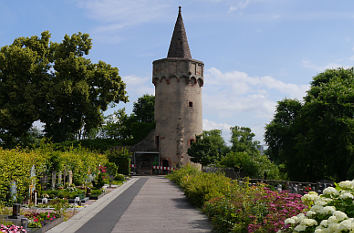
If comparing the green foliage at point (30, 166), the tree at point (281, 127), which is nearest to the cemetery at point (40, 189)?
the green foliage at point (30, 166)

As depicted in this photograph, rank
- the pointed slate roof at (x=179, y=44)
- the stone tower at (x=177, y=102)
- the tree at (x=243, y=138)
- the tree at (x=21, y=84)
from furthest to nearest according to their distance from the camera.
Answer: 1. the tree at (x=243, y=138)
2. the pointed slate roof at (x=179, y=44)
3. the stone tower at (x=177, y=102)
4. the tree at (x=21, y=84)

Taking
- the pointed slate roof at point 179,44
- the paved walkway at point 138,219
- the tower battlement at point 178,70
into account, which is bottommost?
the paved walkway at point 138,219

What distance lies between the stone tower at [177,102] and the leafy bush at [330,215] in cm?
3713

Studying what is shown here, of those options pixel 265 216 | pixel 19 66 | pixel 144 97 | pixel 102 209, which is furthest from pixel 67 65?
pixel 265 216

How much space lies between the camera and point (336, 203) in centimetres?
494

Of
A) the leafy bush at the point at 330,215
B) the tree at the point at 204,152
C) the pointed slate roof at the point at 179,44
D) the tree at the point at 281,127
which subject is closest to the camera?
the leafy bush at the point at 330,215

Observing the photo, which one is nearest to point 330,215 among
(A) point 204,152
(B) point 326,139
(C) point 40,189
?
(C) point 40,189

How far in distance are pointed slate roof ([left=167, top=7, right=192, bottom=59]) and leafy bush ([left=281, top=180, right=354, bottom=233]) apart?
4033 cm

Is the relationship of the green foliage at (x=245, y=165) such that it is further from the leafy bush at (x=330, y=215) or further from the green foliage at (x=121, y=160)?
the leafy bush at (x=330, y=215)

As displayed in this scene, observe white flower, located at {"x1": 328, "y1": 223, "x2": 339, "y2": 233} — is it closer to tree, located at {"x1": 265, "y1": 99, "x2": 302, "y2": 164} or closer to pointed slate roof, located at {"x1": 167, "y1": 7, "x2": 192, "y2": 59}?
tree, located at {"x1": 265, "y1": 99, "x2": 302, "y2": 164}

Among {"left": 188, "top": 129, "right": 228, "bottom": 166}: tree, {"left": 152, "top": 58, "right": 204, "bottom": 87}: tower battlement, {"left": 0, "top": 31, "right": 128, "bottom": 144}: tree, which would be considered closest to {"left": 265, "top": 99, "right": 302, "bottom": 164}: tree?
{"left": 188, "top": 129, "right": 228, "bottom": 166}: tree

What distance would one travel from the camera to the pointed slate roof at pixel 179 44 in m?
44.8

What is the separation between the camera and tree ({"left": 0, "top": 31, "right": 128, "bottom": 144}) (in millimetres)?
36719

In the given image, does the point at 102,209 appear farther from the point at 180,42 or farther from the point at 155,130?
the point at 180,42
